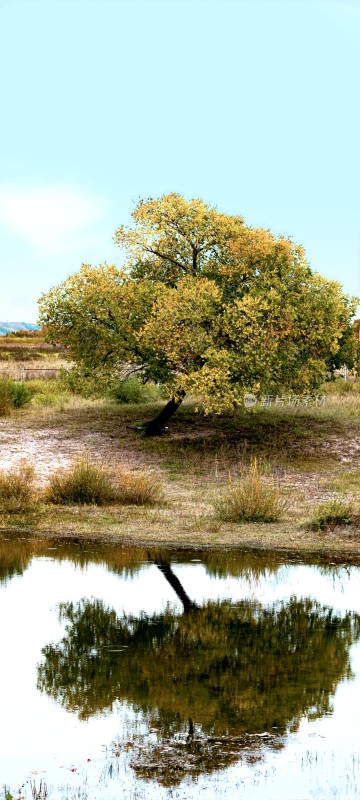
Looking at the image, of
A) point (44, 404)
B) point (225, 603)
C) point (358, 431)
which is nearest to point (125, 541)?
point (225, 603)

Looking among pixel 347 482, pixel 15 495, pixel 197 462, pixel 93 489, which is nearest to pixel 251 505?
pixel 93 489

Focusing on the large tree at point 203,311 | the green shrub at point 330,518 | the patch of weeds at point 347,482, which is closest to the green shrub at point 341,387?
the large tree at point 203,311

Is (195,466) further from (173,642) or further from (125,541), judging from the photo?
(173,642)

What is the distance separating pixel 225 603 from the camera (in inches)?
488

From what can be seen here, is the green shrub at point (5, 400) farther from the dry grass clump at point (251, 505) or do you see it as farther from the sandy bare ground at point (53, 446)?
the dry grass clump at point (251, 505)

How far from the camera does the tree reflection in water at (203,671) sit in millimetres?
7551

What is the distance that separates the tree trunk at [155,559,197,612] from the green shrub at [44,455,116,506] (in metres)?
5.02

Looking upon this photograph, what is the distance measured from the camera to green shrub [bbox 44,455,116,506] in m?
20.0

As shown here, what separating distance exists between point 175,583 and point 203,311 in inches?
547

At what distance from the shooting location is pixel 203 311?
2667cm

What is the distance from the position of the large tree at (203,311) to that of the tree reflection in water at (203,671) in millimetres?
13864

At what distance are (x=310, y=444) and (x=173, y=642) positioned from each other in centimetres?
1870

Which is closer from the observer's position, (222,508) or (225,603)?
(225,603)

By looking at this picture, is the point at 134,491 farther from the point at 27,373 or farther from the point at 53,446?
the point at 27,373
